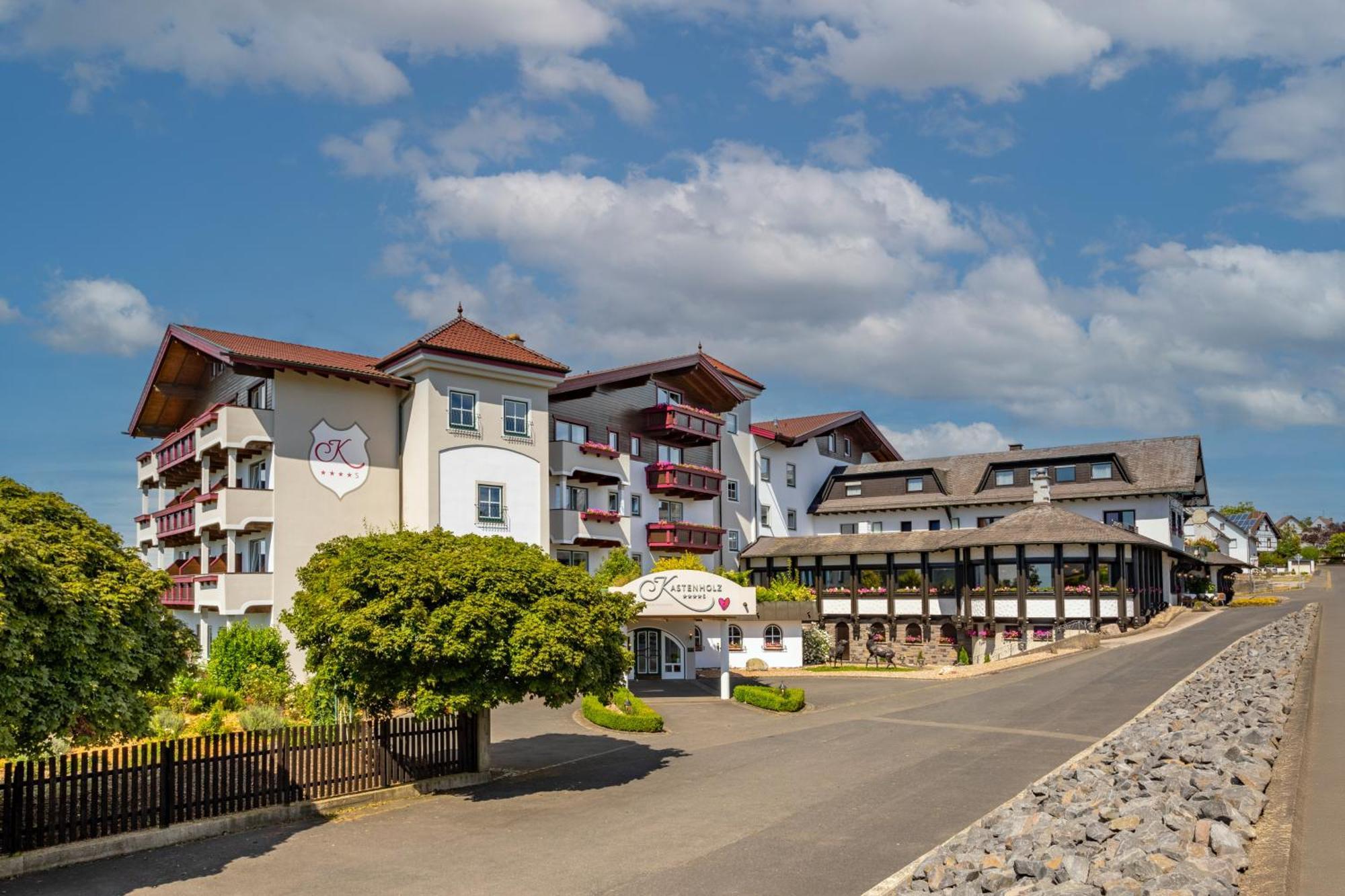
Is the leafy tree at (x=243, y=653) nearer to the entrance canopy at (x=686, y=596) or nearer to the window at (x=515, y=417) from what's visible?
the window at (x=515, y=417)

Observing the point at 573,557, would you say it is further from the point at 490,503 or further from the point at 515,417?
the point at 515,417

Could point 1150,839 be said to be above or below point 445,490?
below

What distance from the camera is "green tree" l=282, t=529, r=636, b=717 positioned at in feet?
67.3

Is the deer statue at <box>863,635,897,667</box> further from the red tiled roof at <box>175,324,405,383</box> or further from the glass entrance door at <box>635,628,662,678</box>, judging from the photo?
the red tiled roof at <box>175,324,405,383</box>

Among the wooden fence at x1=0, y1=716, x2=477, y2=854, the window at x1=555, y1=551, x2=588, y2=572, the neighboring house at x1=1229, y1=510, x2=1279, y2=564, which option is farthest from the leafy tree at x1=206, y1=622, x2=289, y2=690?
the neighboring house at x1=1229, y1=510, x2=1279, y2=564

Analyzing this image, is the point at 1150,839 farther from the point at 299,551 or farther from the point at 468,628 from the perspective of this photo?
the point at 299,551

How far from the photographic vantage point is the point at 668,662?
44.2 meters

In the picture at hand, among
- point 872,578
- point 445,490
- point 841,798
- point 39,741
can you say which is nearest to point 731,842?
point 841,798

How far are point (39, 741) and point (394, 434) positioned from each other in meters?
27.2

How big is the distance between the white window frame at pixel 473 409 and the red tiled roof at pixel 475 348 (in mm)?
1477

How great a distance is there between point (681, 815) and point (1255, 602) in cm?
7149

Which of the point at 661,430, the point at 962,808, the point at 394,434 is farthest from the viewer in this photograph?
the point at 661,430

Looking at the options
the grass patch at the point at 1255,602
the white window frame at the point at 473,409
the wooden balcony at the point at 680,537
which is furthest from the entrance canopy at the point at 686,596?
the grass patch at the point at 1255,602

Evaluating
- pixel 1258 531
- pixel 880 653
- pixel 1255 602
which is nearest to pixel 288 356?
Result: pixel 880 653
